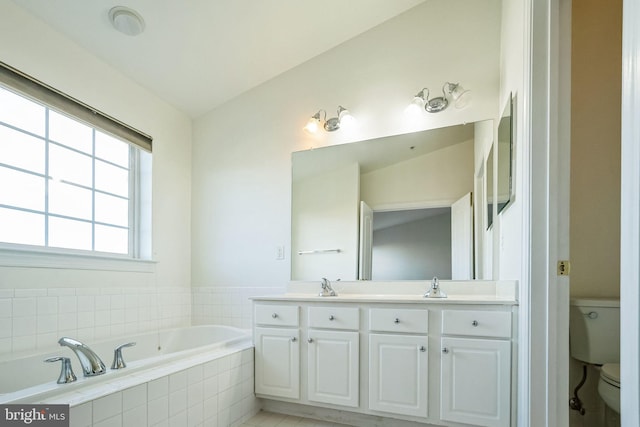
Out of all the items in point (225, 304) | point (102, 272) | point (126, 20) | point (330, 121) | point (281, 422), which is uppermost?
point (126, 20)

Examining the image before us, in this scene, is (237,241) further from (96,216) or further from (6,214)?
(6,214)

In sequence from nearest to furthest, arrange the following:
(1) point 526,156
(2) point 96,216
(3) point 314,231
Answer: (1) point 526,156
(2) point 96,216
(3) point 314,231

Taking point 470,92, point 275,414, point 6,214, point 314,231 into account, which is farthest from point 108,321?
point 470,92

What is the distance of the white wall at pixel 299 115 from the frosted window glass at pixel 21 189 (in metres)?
1.26

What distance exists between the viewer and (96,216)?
261cm

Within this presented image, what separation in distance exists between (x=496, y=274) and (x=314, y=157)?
5.25ft

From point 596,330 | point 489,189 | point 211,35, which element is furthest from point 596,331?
point 211,35

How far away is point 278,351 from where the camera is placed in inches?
89.7

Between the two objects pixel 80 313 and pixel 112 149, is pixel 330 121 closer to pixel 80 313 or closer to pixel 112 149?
pixel 112 149

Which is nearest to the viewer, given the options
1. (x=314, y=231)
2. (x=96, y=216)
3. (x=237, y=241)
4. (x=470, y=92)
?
(x=470, y=92)

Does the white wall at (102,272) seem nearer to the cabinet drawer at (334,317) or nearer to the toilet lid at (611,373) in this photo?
the cabinet drawer at (334,317)

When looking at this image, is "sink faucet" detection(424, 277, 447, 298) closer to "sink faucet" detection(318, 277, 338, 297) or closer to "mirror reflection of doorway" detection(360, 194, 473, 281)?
"mirror reflection of doorway" detection(360, 194, 473, 281)

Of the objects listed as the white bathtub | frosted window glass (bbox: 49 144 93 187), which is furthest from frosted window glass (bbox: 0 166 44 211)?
the white bathtub

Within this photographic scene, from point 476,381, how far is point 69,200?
2.80 m
